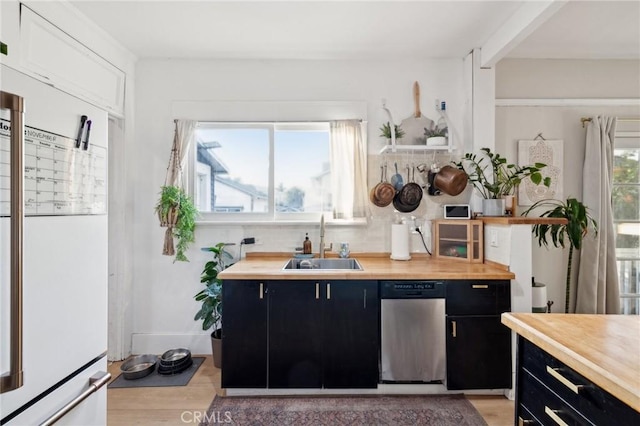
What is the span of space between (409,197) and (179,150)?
2112mm

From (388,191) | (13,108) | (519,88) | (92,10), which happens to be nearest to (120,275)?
(92,10)

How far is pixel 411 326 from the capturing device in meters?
2.12

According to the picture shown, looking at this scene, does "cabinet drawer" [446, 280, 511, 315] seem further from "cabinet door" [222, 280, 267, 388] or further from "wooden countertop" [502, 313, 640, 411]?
"cabinet door" [222, 280, 267, 388]

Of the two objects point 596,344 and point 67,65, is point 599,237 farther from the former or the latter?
point 67,65

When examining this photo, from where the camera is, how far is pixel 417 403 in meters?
2.12

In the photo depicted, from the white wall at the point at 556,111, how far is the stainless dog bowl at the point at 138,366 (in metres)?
3.54

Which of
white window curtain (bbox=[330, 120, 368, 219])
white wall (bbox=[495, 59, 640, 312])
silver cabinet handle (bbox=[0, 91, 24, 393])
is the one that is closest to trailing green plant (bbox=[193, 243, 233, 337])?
white window curtain (bbox=[330, 120, 368, 219])

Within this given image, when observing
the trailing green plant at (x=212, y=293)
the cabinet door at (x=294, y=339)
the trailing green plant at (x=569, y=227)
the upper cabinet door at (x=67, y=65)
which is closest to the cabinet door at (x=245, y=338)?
the cabinet door at (x=294, y=339)

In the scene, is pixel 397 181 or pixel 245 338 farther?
pixel 397 181

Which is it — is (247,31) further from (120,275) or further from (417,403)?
(417,403)

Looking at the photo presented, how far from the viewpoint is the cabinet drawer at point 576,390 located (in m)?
0.77

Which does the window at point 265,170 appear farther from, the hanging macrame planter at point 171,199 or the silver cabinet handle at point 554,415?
the silver cabinet handle at point 554,415

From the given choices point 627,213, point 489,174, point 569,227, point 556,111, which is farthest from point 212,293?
point 627,213

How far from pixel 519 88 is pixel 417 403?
293 cm
